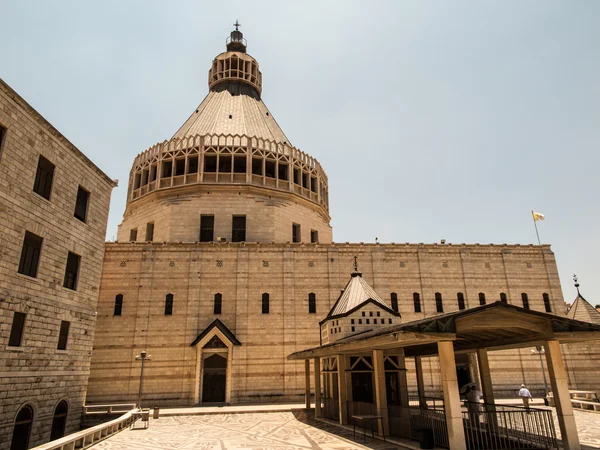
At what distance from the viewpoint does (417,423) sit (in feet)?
48.4

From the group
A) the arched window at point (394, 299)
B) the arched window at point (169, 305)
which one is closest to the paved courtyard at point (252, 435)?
the arched window at point (169, 305)

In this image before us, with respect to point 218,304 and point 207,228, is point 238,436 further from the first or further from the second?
point 207,228

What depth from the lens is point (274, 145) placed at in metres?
39.6

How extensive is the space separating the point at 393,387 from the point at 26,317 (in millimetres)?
16208

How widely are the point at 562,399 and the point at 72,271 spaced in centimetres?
2227

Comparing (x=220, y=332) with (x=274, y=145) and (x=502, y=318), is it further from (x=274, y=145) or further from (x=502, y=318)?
(x=502, y=318)

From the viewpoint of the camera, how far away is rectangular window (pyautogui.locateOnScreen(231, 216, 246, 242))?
3598 centimetres

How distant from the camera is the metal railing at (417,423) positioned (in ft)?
42.4

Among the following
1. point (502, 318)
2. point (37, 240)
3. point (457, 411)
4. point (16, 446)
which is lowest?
point (16, 446)

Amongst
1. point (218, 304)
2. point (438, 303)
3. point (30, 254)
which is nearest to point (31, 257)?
point (30, 254)

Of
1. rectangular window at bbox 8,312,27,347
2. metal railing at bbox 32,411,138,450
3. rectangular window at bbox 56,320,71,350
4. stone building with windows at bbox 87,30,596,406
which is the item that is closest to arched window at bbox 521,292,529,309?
stone building with windows at bbox 87,30,596,406

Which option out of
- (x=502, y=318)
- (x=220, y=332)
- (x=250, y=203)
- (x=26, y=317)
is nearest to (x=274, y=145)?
Answer: (x=250, y=203)

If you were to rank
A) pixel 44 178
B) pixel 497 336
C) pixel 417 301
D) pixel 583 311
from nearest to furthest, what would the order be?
pixel 497 336
pixel 44 178
pixel 583 311
pixel 417 301

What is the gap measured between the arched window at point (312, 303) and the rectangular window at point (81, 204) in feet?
53.3
